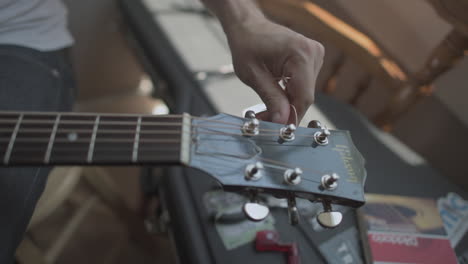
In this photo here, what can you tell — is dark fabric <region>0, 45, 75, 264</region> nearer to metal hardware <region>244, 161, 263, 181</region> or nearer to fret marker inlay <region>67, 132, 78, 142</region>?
fret marker inlay <region>67, 132, 78, 142</region>

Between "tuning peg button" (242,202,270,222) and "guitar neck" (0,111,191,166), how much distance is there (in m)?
0.10

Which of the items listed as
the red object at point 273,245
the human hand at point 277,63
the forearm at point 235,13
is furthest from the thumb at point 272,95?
the red object at point 273,245

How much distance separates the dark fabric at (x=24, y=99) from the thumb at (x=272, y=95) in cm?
42

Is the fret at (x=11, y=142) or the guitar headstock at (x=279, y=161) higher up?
the guitar headstock at (x=279, y=161)

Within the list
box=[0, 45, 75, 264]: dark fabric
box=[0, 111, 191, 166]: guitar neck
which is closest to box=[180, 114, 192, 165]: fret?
box=[0, 111, 191, 166]: guitar neck

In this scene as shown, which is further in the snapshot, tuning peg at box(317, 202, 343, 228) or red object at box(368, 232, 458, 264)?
red object at box(368, 232, 458, 264)

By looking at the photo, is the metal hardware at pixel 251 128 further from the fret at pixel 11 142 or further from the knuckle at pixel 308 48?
the fret at pixel 11 142

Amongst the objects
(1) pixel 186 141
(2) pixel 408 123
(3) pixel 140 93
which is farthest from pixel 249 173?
(3) pixel 140 93

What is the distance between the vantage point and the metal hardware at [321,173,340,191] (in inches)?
16.2

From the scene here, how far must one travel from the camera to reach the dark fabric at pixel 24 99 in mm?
505

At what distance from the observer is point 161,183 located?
76 centimetres

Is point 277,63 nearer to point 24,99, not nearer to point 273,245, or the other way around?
point 273,245

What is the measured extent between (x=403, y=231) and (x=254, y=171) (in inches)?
15.5

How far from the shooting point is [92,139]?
0.41 metres
